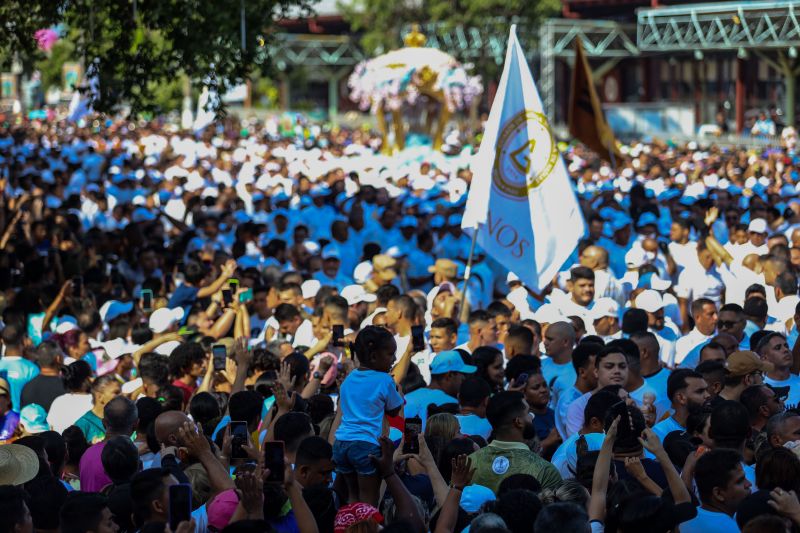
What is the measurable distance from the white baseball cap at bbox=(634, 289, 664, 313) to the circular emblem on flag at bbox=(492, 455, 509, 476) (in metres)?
3.99

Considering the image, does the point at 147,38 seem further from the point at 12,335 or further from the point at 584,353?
the point at 584,353

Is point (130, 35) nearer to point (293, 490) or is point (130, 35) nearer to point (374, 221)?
point (374, 221)

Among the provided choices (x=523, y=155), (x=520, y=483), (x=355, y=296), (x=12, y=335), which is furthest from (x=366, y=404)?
(x=355, y=296)

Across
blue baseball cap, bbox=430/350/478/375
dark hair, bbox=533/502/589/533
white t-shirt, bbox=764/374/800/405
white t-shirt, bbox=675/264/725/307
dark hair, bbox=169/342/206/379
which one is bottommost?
white t-shirt, bbox=675/264/725/307

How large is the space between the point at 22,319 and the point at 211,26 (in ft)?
10.9

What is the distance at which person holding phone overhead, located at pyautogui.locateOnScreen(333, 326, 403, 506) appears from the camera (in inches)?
243

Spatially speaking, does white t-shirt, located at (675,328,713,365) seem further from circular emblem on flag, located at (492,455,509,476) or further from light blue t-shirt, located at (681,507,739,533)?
light blue t-shirt, located at (681,507,739,533)

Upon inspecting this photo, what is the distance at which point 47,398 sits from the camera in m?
8.95

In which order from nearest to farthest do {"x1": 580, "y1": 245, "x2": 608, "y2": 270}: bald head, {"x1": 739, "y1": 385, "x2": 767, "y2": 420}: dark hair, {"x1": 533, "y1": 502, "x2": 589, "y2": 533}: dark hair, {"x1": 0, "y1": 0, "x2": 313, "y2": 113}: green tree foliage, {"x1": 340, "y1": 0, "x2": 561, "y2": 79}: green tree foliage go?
{"x1": 533, "y1": 502, "x2": 589, "y2": 533}: dark hair → {"x1": 739, "y1": 385, "x2": 767, "y2": 420}: dark hair → {"x1": 580, "y1": 245, "x2": 608, "y2": 270}: bald head → {"x1": 0, "y1": 0, "x2": 313, "y2": 113}: green tree foliage → {"x1": 340, "y1": 0, "x2": 561, "y2": 79}: green tree foliage

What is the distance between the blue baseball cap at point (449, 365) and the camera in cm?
821

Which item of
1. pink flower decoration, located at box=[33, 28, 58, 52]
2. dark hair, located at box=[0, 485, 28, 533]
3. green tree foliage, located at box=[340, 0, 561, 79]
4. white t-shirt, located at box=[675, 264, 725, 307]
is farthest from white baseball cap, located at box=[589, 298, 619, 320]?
green tree foliage, located at box=[340, 0, 561, 79]

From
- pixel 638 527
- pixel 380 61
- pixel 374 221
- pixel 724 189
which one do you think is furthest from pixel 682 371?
pixel 380 61

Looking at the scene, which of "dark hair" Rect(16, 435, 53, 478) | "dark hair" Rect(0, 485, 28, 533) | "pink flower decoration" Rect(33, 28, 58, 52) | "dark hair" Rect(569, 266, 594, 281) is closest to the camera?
"dark hair" Rect(0, 485, 28, 533)

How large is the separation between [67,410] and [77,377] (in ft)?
0.69
